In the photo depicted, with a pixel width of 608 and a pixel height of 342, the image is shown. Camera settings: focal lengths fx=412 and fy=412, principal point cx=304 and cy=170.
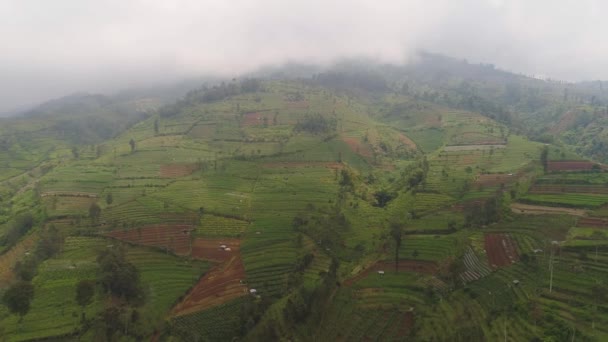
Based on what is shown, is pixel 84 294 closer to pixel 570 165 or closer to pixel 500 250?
pixel 500 250

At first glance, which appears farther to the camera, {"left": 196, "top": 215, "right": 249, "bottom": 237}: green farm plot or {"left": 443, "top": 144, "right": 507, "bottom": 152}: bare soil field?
{"left": 443, "top": 144, "right": 507, "bottom": 152}: bare soil field

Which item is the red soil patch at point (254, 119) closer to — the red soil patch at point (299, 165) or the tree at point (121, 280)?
the red soil patch at point (299, 165)

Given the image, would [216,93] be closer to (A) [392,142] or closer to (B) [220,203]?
(A) [392,142]

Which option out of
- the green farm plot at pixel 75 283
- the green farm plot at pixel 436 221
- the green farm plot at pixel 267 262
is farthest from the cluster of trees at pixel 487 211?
the green farm plot at pixel 75 283

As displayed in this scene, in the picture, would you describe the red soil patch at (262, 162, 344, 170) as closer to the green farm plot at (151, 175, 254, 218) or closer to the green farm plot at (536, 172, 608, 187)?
the green farm plot at (151, 175, 254, 218)

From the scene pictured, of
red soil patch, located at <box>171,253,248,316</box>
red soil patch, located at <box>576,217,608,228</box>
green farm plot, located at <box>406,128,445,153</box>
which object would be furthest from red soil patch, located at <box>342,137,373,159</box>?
red soil patch, located at <box>171,253,248,316</box>
